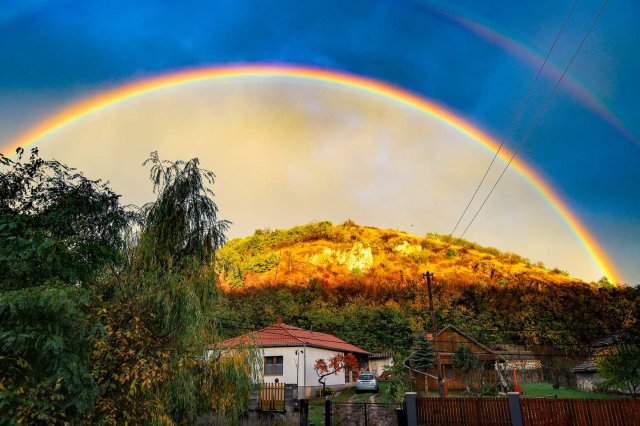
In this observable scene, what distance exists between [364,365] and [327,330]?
13.0 metres

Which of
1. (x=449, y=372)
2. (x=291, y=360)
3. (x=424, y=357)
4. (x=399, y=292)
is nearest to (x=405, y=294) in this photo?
(x=399, y=292)

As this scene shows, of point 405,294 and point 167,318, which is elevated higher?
point 405,294

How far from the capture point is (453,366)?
3738 cm

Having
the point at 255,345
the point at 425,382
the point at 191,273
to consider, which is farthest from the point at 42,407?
the point at 425,382

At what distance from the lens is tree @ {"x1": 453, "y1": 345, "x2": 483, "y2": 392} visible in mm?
35312

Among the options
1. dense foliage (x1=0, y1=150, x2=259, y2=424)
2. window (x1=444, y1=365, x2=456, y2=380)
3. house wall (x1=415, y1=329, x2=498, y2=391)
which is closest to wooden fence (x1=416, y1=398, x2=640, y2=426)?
dense foliage (x1=0, y1=150, x2=259, y2=424)

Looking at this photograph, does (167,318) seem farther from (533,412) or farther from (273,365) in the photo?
(273,365)

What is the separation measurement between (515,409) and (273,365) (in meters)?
19.8

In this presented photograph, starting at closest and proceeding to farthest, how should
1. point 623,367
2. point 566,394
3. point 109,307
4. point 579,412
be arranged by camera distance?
point 109,307 < point 579,412 < point 623,367 < point 566,394

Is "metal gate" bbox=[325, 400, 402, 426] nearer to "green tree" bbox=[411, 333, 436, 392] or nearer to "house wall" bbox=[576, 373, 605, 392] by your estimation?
"green tree" bbox=[411, 333, 436, 392]

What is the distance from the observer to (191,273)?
47.0 ft

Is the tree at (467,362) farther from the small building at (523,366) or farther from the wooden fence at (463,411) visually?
the wooden fence at (463,411)

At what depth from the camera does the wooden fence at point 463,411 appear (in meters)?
16.3

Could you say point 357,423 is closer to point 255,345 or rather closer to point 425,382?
point 255,345
